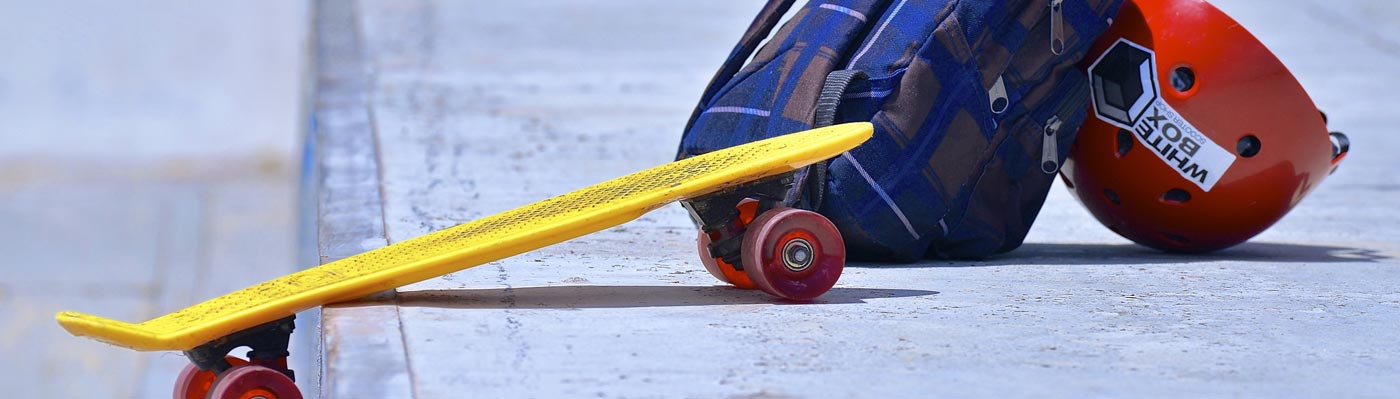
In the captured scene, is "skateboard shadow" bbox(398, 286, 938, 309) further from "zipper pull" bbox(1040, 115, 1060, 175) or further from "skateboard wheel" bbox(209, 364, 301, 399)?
"zipper pull" bbox(1040, 115, 1060, 175)

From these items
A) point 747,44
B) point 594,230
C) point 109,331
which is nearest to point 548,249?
point 747,44

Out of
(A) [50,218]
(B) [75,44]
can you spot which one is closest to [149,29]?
(B) [75,44]

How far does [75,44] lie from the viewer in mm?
9492

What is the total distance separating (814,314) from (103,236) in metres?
5.05

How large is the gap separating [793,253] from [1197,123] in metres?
1.14

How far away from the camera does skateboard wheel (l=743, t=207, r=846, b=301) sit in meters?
2.63

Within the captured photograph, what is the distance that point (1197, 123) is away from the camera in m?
3.32

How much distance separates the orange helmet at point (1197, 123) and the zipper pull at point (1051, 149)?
0.53ft

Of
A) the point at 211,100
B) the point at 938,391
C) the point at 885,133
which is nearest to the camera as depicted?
the point at 938,391

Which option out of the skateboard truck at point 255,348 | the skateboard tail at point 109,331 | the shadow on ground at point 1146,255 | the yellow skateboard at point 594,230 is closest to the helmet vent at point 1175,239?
the shadow on ground at point 1146,255

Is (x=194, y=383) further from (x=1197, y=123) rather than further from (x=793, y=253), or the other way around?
(x=1197, y=123)

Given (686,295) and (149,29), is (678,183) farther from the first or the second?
(149,29)

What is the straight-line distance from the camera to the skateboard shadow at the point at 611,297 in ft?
8.71

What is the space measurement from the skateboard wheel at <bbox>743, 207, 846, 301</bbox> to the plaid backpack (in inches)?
17.1
